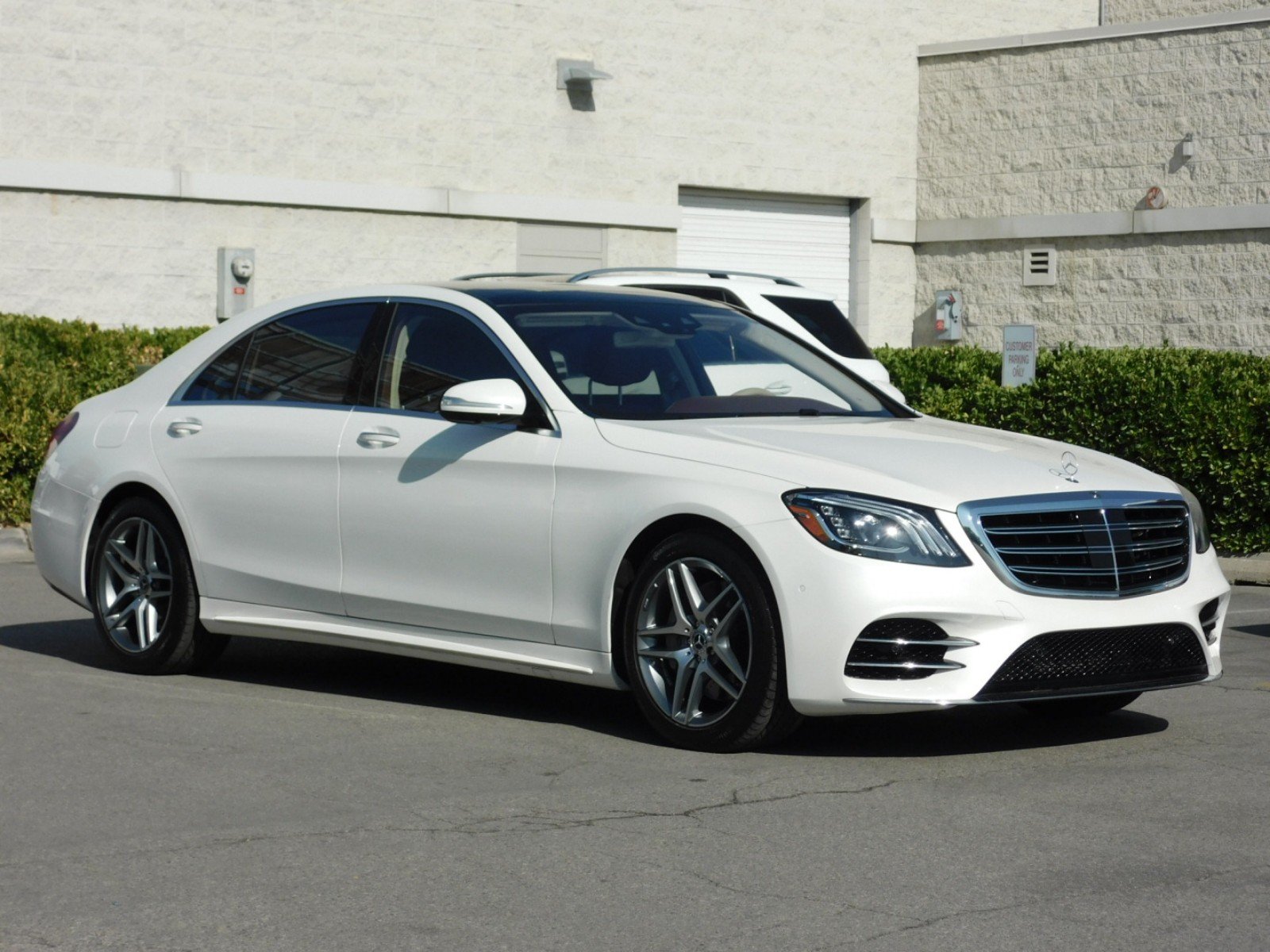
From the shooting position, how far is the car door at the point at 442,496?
7219mm

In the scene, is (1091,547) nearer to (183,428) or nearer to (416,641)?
(416,641)

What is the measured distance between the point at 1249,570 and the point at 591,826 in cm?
872

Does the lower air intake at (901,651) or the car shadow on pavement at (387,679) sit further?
the car shadow on pavement at (387,679)

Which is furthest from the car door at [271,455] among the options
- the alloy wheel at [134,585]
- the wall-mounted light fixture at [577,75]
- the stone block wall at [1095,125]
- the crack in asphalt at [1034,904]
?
the stone block wall at [1095,125]

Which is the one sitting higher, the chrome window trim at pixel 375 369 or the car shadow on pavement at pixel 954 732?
the chrome window trim at pixel 375 369

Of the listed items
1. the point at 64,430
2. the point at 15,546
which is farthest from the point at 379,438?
the point at 15,546

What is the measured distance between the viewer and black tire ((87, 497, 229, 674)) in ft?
27.5

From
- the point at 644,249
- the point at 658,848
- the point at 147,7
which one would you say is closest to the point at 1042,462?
the point at 658,848

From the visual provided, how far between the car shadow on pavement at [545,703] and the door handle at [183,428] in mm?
1054

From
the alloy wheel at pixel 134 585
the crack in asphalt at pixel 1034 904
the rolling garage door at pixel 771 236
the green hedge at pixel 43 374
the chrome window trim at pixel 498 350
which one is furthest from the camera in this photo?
the rolling garage door at pixel 771 236

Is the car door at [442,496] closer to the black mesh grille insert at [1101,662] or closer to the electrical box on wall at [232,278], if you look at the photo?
the black mesh grille insert at [1101,662]

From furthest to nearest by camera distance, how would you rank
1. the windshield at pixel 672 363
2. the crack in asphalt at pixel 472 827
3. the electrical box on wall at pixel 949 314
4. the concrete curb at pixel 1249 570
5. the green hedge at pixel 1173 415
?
the electrical box on wall at pixel 949 314
the green hedge at pixel 1173 415
the concrete curb at pixel 1249 570
the windshield at pixel 672 363
the crack in asphalt at pixel 472 827

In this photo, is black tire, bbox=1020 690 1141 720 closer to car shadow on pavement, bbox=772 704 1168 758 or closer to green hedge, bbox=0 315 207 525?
car shadow on pavement, bbox=772 704 1168 758

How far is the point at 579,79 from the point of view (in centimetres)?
2205
